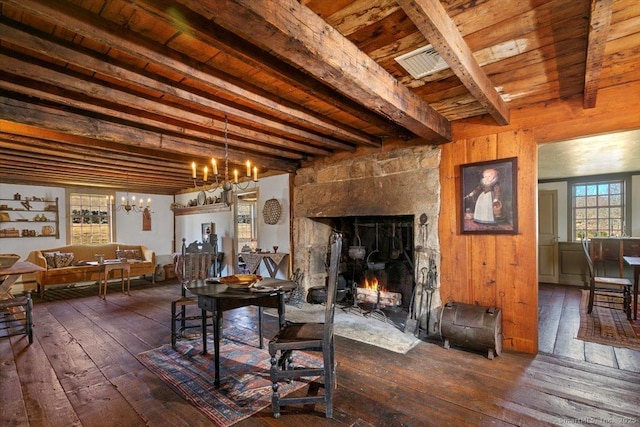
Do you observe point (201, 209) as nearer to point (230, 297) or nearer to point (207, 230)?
point (207, 230)

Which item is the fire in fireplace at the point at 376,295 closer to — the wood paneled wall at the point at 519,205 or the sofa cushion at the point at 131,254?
the wood paneled wall at the point at 519,205

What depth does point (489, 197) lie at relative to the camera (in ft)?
9.99

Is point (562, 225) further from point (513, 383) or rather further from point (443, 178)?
point (513, 383)

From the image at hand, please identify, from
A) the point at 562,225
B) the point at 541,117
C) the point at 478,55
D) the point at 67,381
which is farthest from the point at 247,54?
the point at 562,225

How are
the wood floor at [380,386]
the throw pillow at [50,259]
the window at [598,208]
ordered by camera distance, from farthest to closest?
1. the throw pillow at [50,259]
2. the window at [598,208]
3. the wood floor at [380,386]

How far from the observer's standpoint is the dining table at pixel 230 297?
7.52 ft

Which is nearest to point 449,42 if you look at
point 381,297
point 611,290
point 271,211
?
point 381,297

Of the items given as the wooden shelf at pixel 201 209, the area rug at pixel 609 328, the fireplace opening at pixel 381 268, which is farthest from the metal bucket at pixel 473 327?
the wooden shelf at pixel 201 209

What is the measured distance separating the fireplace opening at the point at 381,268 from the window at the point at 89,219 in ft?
20.0

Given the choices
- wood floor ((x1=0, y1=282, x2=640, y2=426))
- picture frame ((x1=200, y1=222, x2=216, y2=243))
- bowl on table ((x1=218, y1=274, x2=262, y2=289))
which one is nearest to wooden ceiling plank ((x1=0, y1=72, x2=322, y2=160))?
bowl on table ((x1=218, y1=274, x2=262, y2=289))

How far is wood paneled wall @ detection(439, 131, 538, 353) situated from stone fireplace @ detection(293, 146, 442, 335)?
0.14 metres

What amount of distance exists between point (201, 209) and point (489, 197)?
5816mm

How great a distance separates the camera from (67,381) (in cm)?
242

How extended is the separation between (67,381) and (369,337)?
Result: 8.60ft
